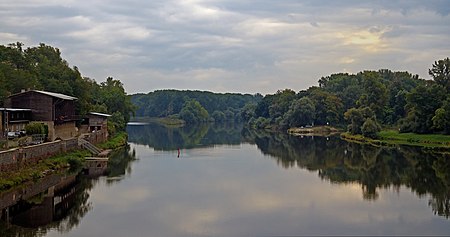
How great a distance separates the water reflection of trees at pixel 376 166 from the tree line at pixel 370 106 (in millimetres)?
6489

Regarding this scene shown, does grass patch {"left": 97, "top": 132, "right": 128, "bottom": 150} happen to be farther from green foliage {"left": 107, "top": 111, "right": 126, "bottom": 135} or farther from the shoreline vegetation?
the shoreline vegetation

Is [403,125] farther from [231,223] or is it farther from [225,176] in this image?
[231,223]

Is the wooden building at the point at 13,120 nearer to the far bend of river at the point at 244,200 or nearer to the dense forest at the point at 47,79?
the dense forest at the point at 47,79

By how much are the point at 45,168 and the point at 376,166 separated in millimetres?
22603

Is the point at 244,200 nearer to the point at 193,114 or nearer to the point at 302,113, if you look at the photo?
the point at 302,113

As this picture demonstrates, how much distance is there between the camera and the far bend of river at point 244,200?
19020 mm

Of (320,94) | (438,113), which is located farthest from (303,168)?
(320,94)

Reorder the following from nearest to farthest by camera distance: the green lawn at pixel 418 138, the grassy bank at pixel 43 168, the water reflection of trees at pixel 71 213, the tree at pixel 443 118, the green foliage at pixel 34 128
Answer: the water reflection of trees at pixel 71 213
the grassy bank at pixel 43 168
the green foliage at pixel 34 128
the green lawn at pixel 418 138
the tree at pixel 443 118

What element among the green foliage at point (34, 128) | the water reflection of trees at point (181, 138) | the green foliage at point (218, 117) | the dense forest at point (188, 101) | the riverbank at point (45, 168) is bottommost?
the riverbank at point (45, 168)

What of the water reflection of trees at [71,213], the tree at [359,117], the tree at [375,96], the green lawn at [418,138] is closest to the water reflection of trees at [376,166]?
the green lawn at [418,138]

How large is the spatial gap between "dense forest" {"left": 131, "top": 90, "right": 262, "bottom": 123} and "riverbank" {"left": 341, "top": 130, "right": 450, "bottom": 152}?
259 ft

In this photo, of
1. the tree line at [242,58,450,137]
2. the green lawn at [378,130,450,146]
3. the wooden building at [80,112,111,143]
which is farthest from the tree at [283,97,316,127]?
the wooden building at [80,112,111,143]

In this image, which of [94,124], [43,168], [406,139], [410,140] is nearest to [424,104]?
[406,139]

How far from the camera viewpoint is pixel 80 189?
88.0 ft
